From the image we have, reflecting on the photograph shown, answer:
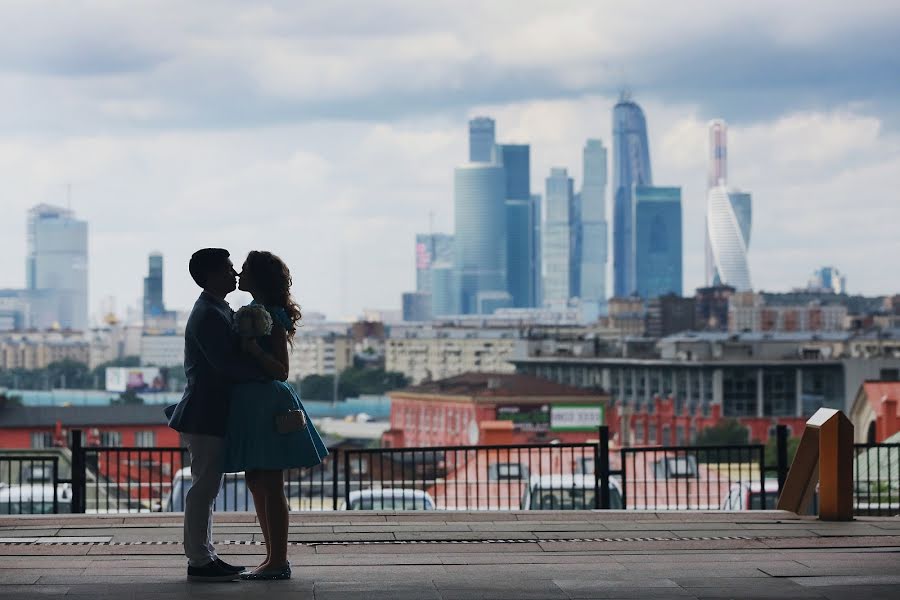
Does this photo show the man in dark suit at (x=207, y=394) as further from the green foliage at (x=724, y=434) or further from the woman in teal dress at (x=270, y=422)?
the green foliage at (x=724, y=434)

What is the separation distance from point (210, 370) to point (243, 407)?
0.84ft

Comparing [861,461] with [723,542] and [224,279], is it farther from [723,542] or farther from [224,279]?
[224,279]

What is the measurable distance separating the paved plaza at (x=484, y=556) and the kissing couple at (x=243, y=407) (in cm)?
24

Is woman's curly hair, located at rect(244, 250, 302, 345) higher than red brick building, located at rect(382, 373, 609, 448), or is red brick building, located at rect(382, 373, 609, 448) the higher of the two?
woman's curly hair, located at rect(244, 250, 302, 345)

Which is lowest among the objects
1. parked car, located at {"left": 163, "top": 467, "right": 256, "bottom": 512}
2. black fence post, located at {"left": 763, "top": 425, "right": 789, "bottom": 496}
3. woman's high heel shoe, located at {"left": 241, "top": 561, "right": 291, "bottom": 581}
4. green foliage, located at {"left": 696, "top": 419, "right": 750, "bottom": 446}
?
green foliage, located at {"left": 696, "top": 419, "right": 750, "bottom": 446}

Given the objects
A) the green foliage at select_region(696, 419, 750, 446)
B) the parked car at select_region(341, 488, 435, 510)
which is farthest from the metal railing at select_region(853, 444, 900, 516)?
the green foliage at select_region(696, 419, 750, 446)

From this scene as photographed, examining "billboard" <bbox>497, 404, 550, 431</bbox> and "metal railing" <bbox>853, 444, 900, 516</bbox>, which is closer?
"metal railing" <bbox>853, 444, 900, 516</bbox>

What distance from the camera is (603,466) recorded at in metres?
14.2

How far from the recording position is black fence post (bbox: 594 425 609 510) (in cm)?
1391

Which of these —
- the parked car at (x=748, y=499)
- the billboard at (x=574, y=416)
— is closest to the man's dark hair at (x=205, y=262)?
the parked car at (x=748, y=499)

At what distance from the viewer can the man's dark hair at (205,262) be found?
8.23 m

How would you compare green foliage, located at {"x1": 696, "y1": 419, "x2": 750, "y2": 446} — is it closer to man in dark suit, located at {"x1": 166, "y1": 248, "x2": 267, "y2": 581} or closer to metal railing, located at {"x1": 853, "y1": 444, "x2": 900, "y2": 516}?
metal railing, located at {"x1": 853, "y1": 444, "x2": 900, "y2": 516}

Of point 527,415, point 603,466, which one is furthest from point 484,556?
point 527,415

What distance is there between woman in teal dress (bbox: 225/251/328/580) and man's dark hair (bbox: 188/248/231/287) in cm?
15
